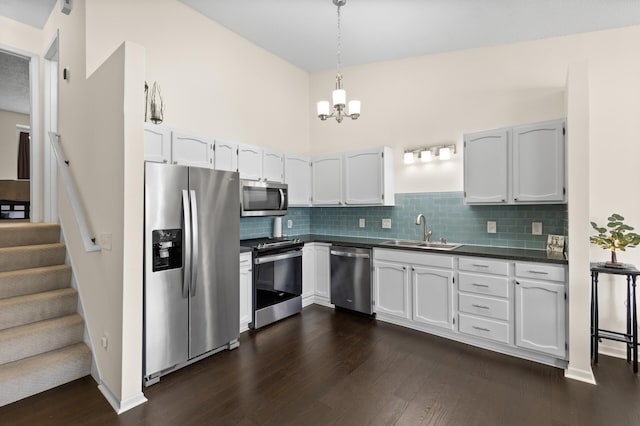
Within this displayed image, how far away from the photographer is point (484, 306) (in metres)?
3.05

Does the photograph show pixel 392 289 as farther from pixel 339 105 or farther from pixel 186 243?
pixel 186 243

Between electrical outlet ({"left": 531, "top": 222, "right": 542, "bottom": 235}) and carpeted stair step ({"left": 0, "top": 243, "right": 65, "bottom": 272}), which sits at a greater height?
electrical outlet ({"left": 531, "top": 222, "right": 542, "bottom": 235})

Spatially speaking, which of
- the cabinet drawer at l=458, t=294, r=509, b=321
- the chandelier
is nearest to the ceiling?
the chandelier

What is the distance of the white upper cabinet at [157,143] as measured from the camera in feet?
9.54

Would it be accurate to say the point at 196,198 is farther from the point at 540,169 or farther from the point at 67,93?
the point at 540,169

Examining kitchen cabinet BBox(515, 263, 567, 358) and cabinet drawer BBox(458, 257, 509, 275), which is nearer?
kitchen cabinet BBox(515, 263, 567, 358)

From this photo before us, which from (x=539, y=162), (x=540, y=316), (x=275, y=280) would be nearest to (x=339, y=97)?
(x=539, y=162)

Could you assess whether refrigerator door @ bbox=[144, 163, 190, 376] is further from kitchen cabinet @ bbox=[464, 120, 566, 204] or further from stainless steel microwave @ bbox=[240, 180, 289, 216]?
kitchen cabinet @ bbox=[464, 120, 566, 204]

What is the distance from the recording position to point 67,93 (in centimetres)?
319

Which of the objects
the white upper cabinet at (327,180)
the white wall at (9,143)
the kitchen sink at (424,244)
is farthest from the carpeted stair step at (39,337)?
the white wall at (9,143)

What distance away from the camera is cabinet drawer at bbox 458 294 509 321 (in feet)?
9.66

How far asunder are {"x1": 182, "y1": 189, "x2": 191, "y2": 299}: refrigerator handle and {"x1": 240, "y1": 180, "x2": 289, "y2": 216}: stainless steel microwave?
3.10 ft

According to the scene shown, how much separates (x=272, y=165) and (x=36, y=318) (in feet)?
9.26

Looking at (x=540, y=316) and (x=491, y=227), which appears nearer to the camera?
(x=540, y=316)
